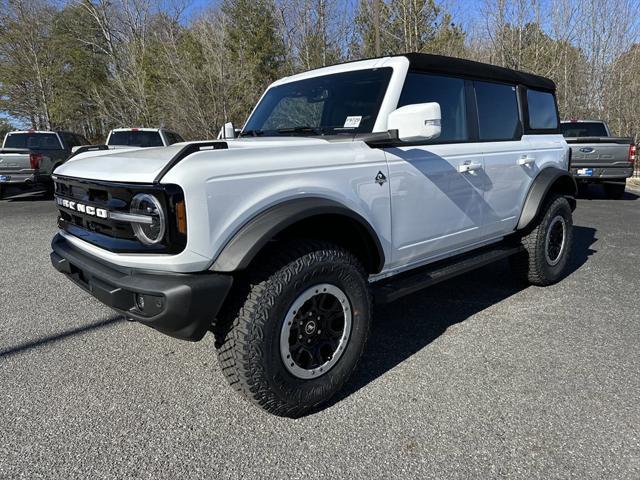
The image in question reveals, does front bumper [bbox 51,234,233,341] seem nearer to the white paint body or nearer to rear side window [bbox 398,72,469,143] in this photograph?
the white paint body

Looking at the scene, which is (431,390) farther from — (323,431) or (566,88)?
(566,88)

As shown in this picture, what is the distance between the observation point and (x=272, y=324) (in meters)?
2.22

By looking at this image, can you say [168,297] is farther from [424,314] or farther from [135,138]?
[135,138]

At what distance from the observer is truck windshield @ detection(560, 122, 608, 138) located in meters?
12.0

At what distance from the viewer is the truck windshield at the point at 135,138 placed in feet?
38.1

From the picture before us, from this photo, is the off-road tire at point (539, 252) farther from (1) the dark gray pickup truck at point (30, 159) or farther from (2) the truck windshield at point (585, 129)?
(1) the dark gray pickup truck at point (30, 159)

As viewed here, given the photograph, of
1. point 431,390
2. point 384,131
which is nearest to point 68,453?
point 431,390

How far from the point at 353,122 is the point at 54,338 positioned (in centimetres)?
267

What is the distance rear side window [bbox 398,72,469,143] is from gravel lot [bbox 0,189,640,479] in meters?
1.49

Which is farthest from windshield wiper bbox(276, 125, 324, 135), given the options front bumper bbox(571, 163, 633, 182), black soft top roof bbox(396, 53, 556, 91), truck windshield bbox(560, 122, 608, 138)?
truck windshield bbox(560, 122, 608, 138)

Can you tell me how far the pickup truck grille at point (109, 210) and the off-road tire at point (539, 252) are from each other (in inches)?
132

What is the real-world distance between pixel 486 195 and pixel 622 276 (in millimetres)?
2320

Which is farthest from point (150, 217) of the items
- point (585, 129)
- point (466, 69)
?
point (585, 129)

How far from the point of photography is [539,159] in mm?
4195
